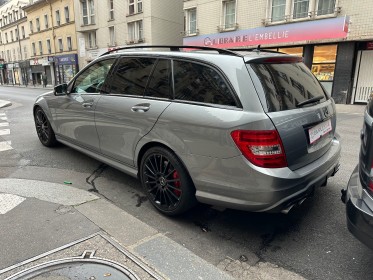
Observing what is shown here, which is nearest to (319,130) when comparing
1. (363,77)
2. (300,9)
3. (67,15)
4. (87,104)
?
(87,104)

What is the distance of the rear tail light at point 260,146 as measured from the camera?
2.33 meters

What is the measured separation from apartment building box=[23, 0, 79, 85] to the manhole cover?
31913mm

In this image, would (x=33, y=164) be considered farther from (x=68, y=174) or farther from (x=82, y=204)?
(x=82, y=204)

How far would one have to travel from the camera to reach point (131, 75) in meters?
3.46

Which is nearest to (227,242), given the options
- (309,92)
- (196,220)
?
(196,220)

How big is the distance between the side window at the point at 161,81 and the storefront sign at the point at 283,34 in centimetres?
1314

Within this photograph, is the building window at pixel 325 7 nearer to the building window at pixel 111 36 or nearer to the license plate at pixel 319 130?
the license plate at pixel 319 130

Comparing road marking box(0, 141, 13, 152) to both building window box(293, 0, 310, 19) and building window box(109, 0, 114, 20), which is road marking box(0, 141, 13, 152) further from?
building window box(109, 0, 114, 20)

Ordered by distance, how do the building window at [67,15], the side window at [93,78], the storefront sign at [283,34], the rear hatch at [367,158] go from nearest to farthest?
the rear hatch at [367,158] → the side window at [93,78] → the storefront sign at [283,34] → the building window at [67,15]

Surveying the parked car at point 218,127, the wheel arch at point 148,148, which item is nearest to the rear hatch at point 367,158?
the parked car at point 218,127

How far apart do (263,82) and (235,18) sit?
16705mm

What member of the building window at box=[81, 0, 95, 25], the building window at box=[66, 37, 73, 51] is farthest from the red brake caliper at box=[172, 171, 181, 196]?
the building window at box=[66, 37, 73, 51]

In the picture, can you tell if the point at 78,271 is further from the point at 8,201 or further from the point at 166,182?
the point at 8,201

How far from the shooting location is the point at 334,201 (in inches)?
135
